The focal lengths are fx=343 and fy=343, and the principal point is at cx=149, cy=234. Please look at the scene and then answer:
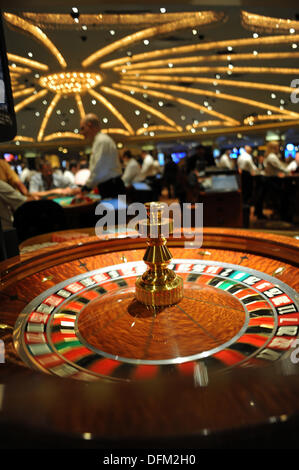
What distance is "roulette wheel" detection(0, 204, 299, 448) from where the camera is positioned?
1.07 feet

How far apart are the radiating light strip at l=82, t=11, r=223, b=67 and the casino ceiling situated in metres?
0.01

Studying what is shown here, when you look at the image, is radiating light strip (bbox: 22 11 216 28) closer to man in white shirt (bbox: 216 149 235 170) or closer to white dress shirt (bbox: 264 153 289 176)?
man in white shirt (bbox: 216 149 235 170)

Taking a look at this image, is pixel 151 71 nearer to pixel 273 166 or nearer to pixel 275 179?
pixel 273 166

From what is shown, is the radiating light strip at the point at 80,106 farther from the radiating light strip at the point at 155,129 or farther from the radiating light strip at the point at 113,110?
the radiating light strip at the point at 155,129

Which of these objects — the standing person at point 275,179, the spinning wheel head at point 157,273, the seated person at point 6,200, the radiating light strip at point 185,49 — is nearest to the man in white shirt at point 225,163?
the radiating light strip at point 185,49

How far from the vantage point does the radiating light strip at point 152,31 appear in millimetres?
4020

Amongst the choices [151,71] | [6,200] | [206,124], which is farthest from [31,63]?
[6,200]

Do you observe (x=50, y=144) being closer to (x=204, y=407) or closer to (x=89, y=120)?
(x=89, y=120)

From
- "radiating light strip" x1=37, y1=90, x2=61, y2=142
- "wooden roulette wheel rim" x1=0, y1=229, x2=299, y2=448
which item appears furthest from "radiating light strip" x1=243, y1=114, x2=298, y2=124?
"wooden roulette wheel rim" x1=0, y1=229, x2=299, y2=448

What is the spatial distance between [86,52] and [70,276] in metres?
4.37

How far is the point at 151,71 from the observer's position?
5.63 m

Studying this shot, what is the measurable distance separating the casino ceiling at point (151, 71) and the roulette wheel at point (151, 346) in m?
0.50

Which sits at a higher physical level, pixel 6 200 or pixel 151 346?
pixel 6 200

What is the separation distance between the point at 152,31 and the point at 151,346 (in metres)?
4.75
